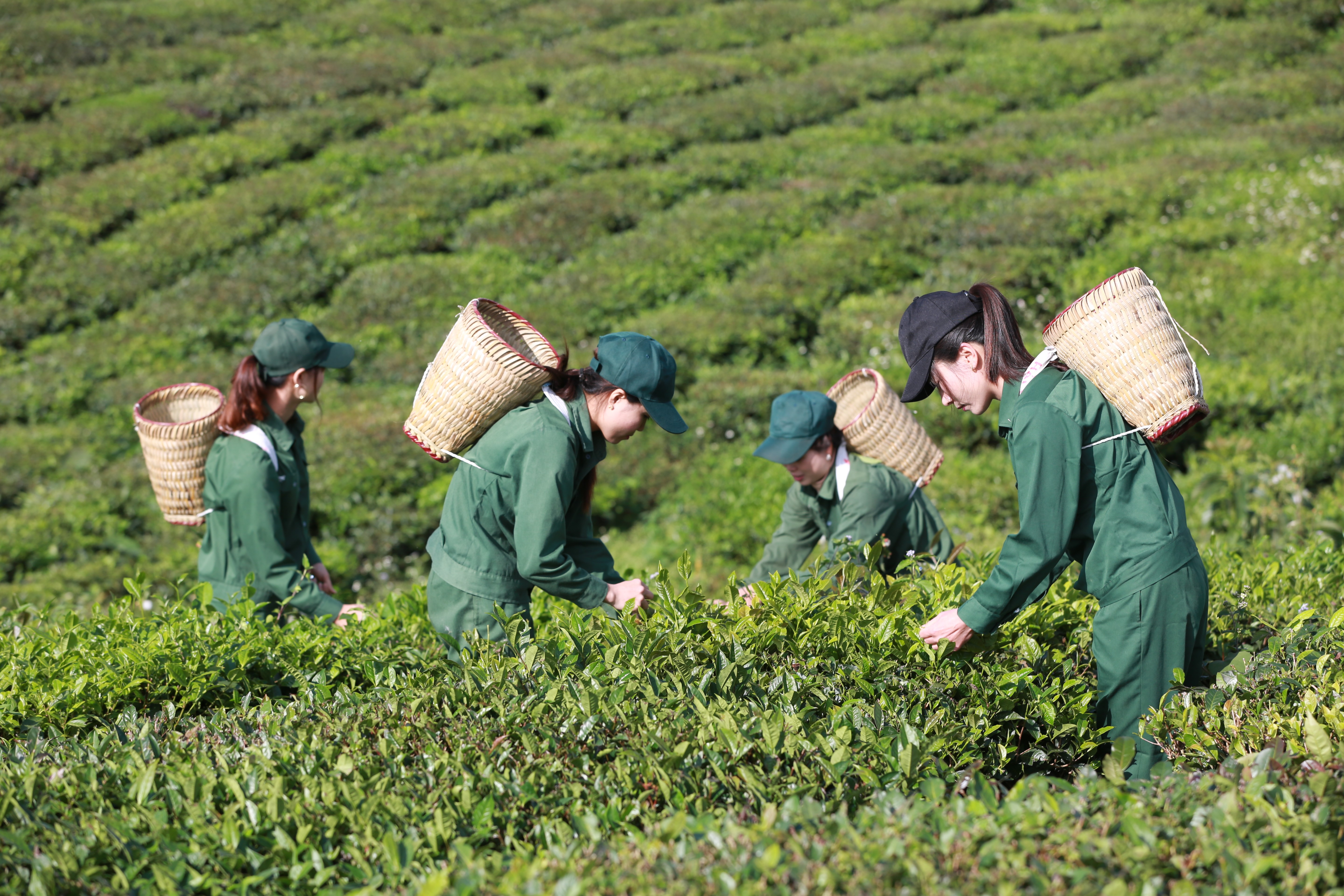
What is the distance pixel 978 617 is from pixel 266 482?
8.45ft

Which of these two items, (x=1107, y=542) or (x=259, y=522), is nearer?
(x=1107, y=542)

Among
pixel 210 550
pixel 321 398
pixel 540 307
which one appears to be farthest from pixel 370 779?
pixel 540 307

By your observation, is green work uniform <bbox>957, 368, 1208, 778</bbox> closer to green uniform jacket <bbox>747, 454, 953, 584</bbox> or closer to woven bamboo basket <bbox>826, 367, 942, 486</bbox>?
green uniform jacket <bbox>747, 454, 953, 584</bbox>

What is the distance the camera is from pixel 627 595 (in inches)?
124

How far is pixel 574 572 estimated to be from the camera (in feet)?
9.94

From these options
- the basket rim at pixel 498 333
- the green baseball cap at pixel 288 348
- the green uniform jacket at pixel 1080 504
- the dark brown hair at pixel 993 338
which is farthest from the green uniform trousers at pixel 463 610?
the dark brown hair at pixel 993 338

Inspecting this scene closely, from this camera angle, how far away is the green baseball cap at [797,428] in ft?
12.6

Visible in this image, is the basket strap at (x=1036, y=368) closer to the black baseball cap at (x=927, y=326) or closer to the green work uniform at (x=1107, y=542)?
the green work uniform at (x=1107, y=542)

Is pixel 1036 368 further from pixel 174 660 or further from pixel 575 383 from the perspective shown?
pixel 174 660

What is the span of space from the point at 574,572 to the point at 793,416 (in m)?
1.24

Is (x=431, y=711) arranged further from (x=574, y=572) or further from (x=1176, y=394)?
(x=1176, y=394)

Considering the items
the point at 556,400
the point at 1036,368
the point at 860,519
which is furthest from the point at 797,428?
the point at 1036,368

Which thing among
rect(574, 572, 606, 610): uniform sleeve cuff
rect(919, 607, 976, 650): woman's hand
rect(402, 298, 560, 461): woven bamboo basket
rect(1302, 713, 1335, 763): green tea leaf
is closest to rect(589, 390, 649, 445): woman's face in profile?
rect(402, 298, 560, 461): woven bamboo basket

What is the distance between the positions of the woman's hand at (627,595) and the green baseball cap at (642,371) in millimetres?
521
